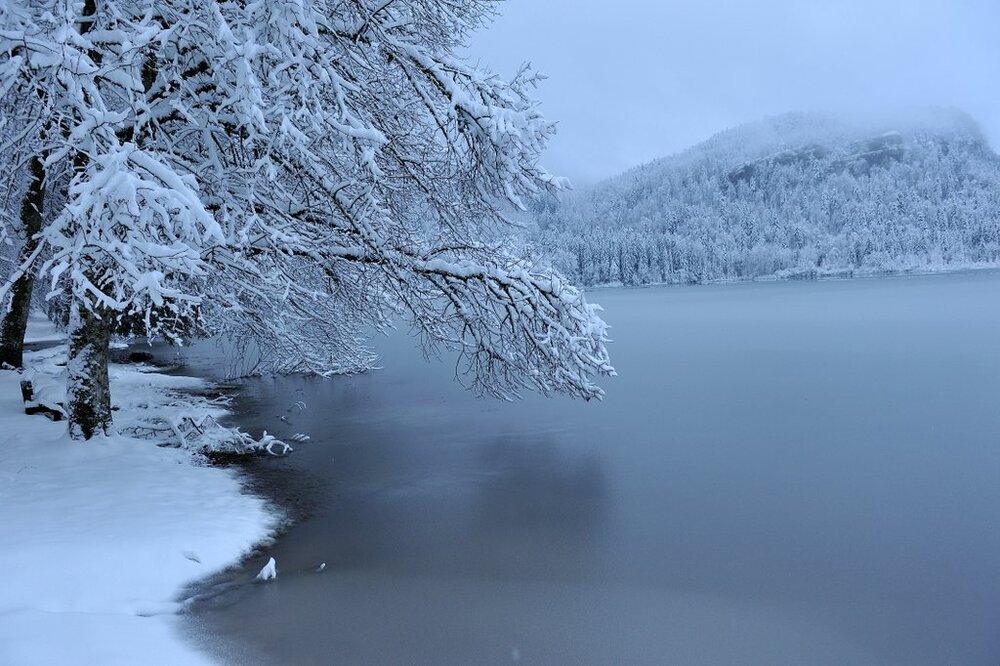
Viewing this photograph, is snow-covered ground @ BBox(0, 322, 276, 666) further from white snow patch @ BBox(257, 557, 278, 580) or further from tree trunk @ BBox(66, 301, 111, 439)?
white snow patch @ BBox(257, 557, 278, 580)

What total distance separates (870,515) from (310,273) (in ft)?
25.9

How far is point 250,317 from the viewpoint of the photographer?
11016 millimetres

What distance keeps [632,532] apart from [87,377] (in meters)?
6.95

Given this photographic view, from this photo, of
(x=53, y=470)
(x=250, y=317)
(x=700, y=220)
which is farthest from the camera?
(x=700, y=220)

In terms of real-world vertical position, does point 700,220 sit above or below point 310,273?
above

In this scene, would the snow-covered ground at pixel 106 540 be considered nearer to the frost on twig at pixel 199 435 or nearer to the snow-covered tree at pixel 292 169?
the frost on twig at pixel 199 435

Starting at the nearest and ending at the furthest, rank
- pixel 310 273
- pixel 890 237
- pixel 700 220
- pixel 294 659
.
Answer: pixel 294 659, pixel 310 273, pixel 890 237, pixel 700 220

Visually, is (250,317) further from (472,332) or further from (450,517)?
(450,517)

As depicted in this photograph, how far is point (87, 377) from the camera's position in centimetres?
873

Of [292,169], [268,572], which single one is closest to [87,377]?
[292,169]

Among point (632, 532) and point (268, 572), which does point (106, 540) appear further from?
point (632, 532)

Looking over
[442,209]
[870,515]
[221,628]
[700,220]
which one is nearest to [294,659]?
[221,628]

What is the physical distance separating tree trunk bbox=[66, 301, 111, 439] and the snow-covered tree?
0.02 meters

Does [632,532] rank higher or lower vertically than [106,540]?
lower
